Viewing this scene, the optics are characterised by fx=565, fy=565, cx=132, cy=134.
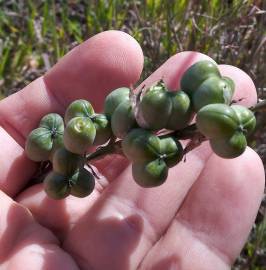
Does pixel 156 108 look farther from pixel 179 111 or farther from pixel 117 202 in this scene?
pixel 117 202

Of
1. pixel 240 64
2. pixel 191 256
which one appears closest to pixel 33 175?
pixel 191 256

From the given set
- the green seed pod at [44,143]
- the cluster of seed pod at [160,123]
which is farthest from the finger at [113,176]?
the cluster of seed pod at [160,123]

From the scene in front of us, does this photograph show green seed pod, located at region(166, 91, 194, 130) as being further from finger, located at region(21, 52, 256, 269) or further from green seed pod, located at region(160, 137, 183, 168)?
finger, located at region(21, 52, 256, 269)

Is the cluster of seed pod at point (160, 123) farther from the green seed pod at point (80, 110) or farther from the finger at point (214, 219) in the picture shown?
the finger at point (214, 219)

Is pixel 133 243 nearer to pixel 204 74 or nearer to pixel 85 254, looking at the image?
pixel 85 254

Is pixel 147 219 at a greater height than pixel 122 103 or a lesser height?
lesser

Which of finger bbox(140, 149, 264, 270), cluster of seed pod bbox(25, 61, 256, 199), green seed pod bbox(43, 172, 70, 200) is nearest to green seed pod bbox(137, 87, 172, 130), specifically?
cluster of seed pod bbox(25, 61, 256, 199)
